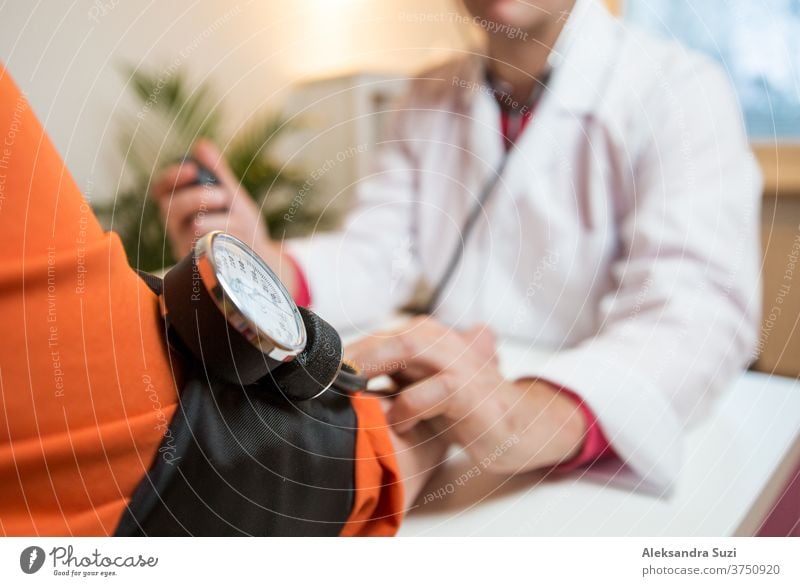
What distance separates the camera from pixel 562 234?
45 centimetres

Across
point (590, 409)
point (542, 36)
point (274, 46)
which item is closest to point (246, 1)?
point (274, 46)

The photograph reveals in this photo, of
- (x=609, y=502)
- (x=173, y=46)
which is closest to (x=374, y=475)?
(x=609, y=502)

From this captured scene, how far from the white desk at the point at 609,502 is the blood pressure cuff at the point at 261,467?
0.13 ft

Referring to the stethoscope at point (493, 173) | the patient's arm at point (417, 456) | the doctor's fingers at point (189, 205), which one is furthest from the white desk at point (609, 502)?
the doctor's fingers at point (189, 205)

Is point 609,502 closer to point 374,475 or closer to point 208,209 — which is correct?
point 374,475

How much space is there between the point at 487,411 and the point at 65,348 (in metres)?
0.23

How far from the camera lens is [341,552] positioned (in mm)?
417

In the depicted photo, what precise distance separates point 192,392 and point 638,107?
31cm

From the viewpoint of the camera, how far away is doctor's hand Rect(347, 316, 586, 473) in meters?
0.42

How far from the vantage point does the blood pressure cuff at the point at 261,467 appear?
0.35 m

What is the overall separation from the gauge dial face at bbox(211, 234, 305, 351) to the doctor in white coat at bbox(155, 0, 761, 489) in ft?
0.25

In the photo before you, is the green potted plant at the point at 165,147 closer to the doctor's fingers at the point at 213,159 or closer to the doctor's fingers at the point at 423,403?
the doctor's fingers at the point at 213,159

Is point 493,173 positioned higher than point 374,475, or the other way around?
point 493,173

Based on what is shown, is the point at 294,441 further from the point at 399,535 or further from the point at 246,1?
the point at 246,1
